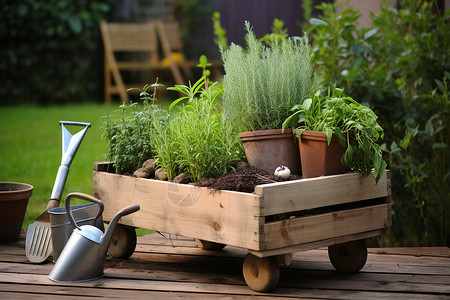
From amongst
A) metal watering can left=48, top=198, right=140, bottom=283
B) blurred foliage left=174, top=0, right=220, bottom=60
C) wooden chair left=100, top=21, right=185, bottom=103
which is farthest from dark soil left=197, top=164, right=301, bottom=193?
blurred foliage left=174, top=0, right=220, bottom=60

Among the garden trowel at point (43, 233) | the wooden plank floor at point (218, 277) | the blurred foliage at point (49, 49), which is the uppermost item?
the blurred foliage at point (49, 49)

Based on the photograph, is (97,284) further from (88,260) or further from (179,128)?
(179,128)

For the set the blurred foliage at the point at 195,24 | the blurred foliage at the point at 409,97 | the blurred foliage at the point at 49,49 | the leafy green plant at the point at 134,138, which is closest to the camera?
the leafy green plant at the point at 134,138

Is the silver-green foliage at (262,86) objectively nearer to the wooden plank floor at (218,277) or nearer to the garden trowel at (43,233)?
the wooden plank floor at (218,277)

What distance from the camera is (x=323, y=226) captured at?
7.08 ft

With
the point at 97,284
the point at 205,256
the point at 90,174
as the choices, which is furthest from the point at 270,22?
the point at 97,284

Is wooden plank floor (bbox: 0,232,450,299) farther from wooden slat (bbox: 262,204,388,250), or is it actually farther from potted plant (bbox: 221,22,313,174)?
potted plant (bbox: 221,22,313,174)

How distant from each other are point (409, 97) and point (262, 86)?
107cm

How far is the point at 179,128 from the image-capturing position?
2.37 metres

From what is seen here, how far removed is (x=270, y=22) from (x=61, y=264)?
19.6 ft

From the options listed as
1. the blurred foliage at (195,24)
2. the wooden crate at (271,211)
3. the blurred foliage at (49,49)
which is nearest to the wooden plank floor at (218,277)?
the wooden crate at (271,211)

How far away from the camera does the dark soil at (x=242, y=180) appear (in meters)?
2.12

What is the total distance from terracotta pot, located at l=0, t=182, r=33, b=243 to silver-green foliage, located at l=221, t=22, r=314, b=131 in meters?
1.03

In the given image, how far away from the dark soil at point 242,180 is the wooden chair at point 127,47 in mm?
4860
